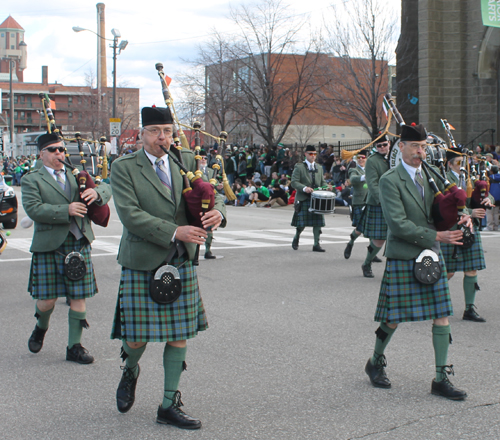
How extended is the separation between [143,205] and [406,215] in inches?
69.3

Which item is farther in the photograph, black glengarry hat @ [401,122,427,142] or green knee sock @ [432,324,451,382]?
black glengarry hat @ [401,122,427,142]

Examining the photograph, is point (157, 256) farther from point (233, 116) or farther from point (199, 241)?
point (233, 116)

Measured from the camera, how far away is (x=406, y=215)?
4.45m

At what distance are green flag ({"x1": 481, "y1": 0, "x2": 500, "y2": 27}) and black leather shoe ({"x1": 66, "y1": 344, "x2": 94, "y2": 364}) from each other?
659 inches

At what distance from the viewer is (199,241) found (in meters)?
3.73

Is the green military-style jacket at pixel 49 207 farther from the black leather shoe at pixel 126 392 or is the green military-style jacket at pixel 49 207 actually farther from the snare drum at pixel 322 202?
the snare drum at pixel 322 202

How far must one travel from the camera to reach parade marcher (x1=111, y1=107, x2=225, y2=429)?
382 cm

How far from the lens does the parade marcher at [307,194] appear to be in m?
11.6

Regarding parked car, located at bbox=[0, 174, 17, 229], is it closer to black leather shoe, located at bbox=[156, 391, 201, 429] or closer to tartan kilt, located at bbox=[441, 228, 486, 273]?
black leather shoe, located at bbox=[156, 391, 201, 429]

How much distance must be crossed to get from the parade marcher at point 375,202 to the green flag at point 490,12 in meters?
11.8

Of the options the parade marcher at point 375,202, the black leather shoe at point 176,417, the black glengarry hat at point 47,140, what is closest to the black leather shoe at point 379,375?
the black leather shoe at point 176,417

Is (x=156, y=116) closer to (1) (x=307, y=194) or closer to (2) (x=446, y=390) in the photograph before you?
(2) (x=446, y=390)

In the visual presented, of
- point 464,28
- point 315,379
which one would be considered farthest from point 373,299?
point 464,28

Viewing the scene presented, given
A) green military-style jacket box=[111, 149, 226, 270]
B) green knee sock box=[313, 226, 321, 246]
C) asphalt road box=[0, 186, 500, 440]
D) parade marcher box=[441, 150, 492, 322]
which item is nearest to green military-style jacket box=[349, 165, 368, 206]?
green knee sock box=[313, 226, 321, 246]
